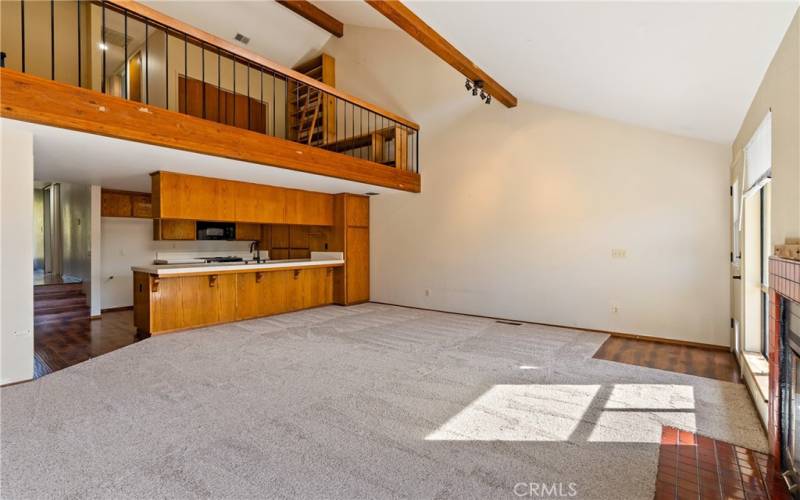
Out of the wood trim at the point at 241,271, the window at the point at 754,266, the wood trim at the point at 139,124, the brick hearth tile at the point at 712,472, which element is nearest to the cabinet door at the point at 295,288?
the wood trim at the point at 241,271

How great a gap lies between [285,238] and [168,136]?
4.74 meters

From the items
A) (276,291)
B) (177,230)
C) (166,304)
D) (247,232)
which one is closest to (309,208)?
(276,291)

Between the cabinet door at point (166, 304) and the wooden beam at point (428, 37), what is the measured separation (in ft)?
14.6

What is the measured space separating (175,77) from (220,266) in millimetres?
4208

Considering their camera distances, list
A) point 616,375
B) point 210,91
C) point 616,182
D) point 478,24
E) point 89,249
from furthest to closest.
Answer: point 210,91
point 89,249
point 616,182
point 616,375
point 478,24

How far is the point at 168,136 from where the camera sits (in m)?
3.84

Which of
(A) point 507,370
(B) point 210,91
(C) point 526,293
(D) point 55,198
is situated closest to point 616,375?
(A) point 507,370

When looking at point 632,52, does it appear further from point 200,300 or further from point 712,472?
point 200,300

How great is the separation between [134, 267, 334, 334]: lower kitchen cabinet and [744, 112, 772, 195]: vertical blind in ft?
20.6

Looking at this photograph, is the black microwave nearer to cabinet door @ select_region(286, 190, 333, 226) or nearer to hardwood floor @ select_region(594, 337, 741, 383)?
cabinet door @ select_region(286, 190, 333, 226)

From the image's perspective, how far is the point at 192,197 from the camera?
5473 mm

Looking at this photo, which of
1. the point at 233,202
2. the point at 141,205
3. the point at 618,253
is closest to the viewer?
the point at 618,253

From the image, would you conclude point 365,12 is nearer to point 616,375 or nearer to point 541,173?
point 541,173

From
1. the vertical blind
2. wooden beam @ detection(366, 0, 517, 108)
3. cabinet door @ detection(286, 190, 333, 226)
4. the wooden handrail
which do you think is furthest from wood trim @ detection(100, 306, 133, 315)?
the vertical blind
